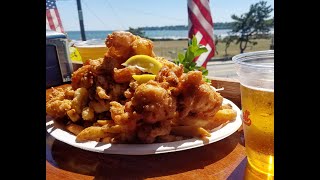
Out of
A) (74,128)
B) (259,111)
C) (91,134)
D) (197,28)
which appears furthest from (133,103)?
(197,28)

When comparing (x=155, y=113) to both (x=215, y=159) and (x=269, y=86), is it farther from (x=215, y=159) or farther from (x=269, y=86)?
(x=269, y=86)

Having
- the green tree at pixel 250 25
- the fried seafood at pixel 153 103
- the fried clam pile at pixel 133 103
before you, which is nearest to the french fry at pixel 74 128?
the fried clam pile at pixel 133 103

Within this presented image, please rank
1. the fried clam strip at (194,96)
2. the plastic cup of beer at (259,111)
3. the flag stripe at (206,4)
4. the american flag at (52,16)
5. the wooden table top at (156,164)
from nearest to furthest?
the plastic cup of beer at (259,111), the wooden table top at (156,164), the fried clam strip at (194,96), the american flag at (52,16), the flag stripe at (206,4)

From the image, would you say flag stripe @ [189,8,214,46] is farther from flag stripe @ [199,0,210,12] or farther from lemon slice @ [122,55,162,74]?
lemon slice @ [122,55,162,74]

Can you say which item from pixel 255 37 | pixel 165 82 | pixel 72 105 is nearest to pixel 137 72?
pixel 165 82

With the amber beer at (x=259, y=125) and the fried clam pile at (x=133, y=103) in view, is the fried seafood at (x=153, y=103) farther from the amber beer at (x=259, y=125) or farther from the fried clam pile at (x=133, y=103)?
the amber beer at (x=259, y=125)

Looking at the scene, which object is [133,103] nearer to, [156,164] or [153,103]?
[153,103]
